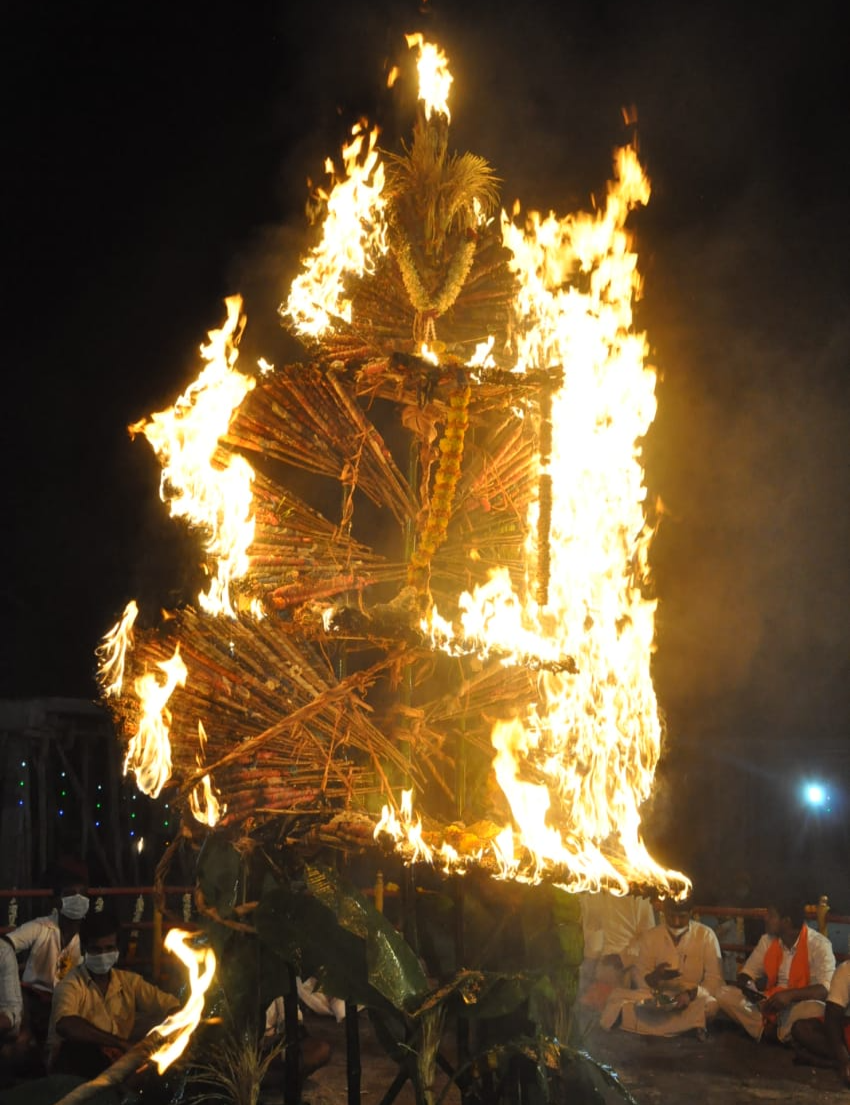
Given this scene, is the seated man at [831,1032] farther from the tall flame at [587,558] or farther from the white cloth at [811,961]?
the tall flame at [587,558]

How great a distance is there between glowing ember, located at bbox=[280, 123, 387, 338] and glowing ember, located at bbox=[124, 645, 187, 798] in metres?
2.18

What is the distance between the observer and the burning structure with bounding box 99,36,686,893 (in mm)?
4984

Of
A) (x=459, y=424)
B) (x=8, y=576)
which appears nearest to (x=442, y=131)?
(x=459, y=424)

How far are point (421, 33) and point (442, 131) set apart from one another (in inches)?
64.4

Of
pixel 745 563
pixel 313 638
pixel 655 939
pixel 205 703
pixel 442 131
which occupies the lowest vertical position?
pixel 655 939

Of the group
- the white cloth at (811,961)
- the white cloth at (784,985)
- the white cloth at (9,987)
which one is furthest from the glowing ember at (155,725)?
the white cloth at (811,961)

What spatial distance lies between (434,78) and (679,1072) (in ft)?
22.3

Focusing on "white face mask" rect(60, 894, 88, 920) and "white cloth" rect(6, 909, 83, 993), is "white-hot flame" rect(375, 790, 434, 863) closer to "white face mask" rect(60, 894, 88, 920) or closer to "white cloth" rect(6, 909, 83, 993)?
"white face mask" rect(60, 894, 88, 920)

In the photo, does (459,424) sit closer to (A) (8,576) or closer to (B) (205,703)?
(B) (205,703)

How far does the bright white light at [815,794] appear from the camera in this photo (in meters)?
12.3

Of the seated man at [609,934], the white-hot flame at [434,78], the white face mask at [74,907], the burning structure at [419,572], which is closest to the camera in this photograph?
the burning structure at [419,572]

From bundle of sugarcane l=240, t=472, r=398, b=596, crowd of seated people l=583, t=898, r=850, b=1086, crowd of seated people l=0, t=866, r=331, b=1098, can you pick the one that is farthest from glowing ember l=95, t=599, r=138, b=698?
crowd of seated people l=583, t=898, r=850, b=1086

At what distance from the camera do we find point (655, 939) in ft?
26.5

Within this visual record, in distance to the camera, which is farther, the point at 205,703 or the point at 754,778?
the point at 754,778
